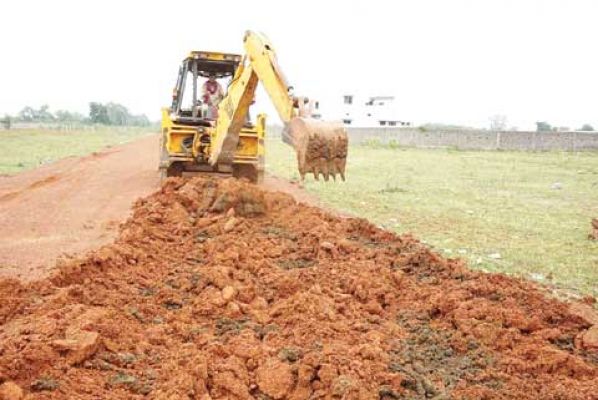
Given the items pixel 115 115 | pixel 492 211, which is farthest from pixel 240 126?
pixel 115 115

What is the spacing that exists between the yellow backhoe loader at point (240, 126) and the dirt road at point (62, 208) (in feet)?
5.34

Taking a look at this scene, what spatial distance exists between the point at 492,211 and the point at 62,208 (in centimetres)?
860

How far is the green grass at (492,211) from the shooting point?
29.0 feet

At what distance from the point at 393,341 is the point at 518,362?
3.01ft

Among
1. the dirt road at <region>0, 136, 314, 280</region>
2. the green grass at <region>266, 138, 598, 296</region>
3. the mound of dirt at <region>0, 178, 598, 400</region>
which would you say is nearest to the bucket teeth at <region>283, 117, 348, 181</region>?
the mound of dirt at <region>0, 178, 598, 400</region>

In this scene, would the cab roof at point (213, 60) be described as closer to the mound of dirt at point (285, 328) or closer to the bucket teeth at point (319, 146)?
the mound of dirt at point (285, 328)

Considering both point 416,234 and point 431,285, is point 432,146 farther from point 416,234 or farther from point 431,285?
point 431,285

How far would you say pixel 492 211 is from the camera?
13.6 meters

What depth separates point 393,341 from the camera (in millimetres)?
4980

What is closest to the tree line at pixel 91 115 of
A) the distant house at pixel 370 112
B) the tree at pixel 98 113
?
the tree at pixel 98 113

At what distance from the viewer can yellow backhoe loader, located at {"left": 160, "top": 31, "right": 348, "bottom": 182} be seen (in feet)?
23.0

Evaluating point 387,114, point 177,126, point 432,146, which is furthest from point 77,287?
point 387,114

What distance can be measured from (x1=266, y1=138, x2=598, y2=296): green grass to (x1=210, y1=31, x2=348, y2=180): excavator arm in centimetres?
278

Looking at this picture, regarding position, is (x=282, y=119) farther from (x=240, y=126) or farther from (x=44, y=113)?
(x=44, y=113)
